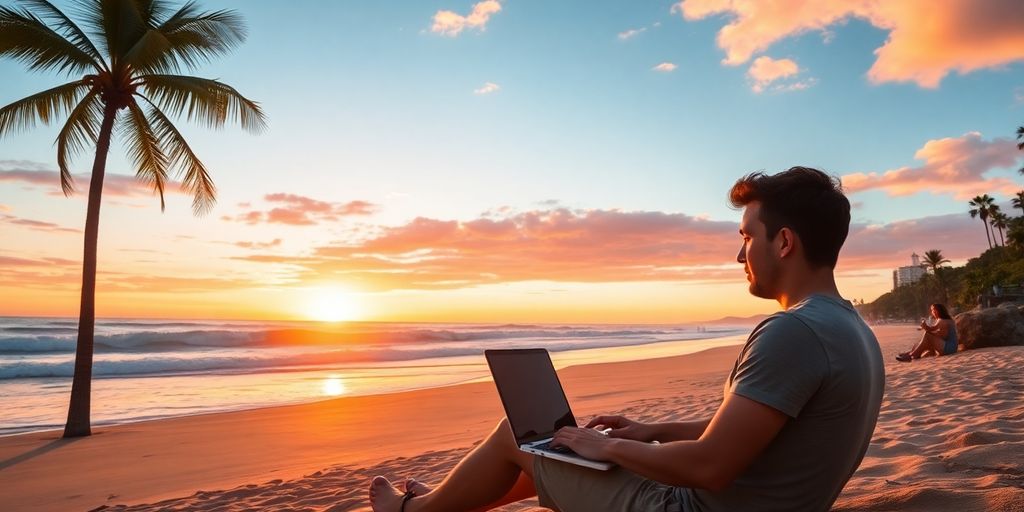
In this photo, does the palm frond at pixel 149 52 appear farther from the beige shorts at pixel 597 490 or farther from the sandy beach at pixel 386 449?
the beige shorts at pixel 597 490

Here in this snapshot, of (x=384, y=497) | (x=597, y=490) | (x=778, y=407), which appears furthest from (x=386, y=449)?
(x=778, y=407)

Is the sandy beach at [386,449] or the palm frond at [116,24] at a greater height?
the palm frond at [116,24]

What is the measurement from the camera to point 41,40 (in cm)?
940

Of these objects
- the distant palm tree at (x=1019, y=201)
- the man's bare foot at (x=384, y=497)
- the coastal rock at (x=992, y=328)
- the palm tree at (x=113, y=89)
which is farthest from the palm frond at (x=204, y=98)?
the distant palm tree at (x=1019, y=201)

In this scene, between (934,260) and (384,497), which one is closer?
(384,497)

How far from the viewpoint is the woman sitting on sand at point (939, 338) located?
1262cm

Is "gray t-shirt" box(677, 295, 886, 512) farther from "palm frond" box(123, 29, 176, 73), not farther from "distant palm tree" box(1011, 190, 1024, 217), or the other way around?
"distant palm tree" box(1011, 190, 1024, 217)

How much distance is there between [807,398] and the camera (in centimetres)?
166

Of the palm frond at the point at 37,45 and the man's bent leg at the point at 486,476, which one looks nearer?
the man's bent leg at the point at 486,476

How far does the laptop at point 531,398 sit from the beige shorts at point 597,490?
7cm

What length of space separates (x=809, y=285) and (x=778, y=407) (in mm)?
461

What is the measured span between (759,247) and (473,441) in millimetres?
5593

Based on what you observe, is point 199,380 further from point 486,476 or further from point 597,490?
point 597,490

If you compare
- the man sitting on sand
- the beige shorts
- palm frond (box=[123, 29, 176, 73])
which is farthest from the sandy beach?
palm frond (box=[123, 29, 176, 73])
